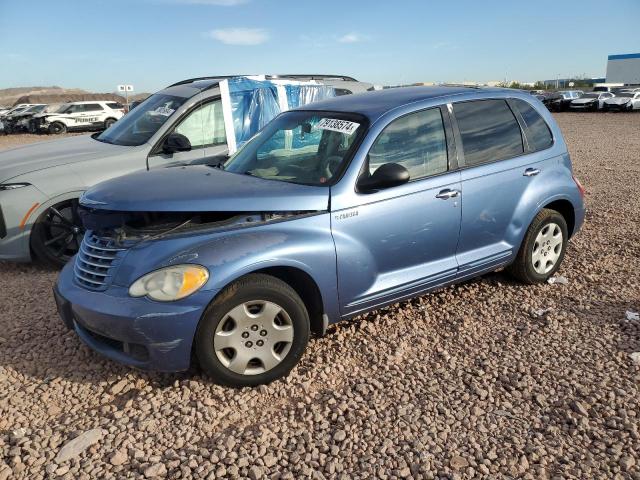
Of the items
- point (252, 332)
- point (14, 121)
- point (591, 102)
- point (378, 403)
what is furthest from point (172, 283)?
point (591, 102)

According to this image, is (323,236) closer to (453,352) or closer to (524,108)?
(453,352)

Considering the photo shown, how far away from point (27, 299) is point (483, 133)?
167 inches

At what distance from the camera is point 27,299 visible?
4.78 m

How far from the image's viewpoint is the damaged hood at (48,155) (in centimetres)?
531

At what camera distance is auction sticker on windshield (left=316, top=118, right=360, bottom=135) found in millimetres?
3836

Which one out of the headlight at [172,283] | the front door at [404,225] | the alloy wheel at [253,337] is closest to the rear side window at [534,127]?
the front door at [404,225]

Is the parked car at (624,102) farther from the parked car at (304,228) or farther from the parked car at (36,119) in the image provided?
the parked car at (304,228)

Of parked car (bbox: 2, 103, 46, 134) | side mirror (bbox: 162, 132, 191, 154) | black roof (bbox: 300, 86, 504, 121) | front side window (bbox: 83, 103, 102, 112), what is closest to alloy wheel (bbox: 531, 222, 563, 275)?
black roof (bbox: 300, 86, 504, 121)

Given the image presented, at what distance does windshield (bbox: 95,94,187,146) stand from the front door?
3.18 metres

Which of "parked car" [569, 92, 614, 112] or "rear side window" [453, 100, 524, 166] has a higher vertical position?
"rear side window" [453, 100, 524, 166]

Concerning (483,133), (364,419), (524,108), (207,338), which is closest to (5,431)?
(207,338)

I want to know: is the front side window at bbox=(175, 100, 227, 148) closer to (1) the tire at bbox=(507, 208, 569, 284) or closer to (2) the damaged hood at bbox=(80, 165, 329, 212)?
(2) the damaged hood at bbox=(80, 165, 329, 212)

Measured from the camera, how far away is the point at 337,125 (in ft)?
13.0

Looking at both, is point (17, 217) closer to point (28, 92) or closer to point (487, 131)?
point (487, 131)
